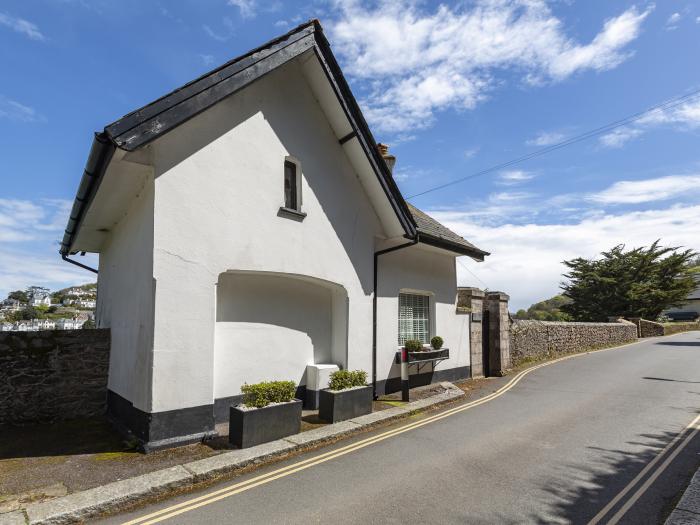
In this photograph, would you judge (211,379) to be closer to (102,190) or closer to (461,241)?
(102,190)

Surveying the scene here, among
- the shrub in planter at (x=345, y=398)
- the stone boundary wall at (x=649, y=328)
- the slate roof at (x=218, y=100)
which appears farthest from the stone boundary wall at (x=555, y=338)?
the shrub in planter at (x=345, y=398)

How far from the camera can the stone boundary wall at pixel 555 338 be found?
55.6 feet

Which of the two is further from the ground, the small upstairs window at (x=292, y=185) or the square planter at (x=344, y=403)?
the small upstairs window at (x=292, y=185)

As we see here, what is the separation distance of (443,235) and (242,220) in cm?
724

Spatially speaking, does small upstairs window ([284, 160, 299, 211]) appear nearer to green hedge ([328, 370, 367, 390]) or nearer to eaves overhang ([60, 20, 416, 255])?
eaves overhang ([60, 20, 416, 255])

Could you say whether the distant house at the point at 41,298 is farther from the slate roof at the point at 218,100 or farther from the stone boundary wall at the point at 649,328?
the stone boundary wall at the point at 649,328

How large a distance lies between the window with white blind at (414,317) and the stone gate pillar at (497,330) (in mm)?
3394

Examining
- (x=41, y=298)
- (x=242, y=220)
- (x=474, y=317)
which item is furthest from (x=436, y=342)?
(x=41, y=298)

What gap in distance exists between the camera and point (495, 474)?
18.8 ft

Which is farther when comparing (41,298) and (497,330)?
(41,298)

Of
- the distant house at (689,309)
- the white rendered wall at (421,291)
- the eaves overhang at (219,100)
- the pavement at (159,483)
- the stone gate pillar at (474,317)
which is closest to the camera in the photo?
the pavement at (159,483)

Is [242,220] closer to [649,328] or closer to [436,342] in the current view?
[436,342]

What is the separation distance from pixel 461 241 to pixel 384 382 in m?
5.66

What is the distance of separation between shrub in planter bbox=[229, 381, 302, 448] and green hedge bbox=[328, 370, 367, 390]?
1324 millimetres
